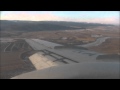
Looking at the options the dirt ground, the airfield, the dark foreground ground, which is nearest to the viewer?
the dirt ground

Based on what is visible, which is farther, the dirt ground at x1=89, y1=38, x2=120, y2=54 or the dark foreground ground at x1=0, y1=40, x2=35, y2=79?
the dark foreground ground at x1=0, y1=40, x2=35, y2=79

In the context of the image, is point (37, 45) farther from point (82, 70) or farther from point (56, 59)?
point (82, 70)

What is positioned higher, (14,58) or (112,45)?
(112,45)

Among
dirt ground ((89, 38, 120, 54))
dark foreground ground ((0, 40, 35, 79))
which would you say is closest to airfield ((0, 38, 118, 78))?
Result: dark foreground ground ((0, 40, 35, 79))

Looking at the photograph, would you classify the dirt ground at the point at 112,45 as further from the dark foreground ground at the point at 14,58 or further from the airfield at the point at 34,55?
the dark foreground ground at the point at 14,58

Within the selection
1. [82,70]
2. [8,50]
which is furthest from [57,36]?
[82,70]

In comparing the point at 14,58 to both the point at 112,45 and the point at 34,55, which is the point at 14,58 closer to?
the point at 34,55

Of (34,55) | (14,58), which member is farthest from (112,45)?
(14,58)

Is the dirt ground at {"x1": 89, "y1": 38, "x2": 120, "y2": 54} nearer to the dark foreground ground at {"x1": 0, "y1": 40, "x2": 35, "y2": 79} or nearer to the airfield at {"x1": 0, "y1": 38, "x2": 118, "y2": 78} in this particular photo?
the airfield at {"x1": 0, "y1": 38, "x2": 118, "y2": 78}

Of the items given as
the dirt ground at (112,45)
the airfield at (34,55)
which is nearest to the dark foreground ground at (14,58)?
the airfield at (34,55)
